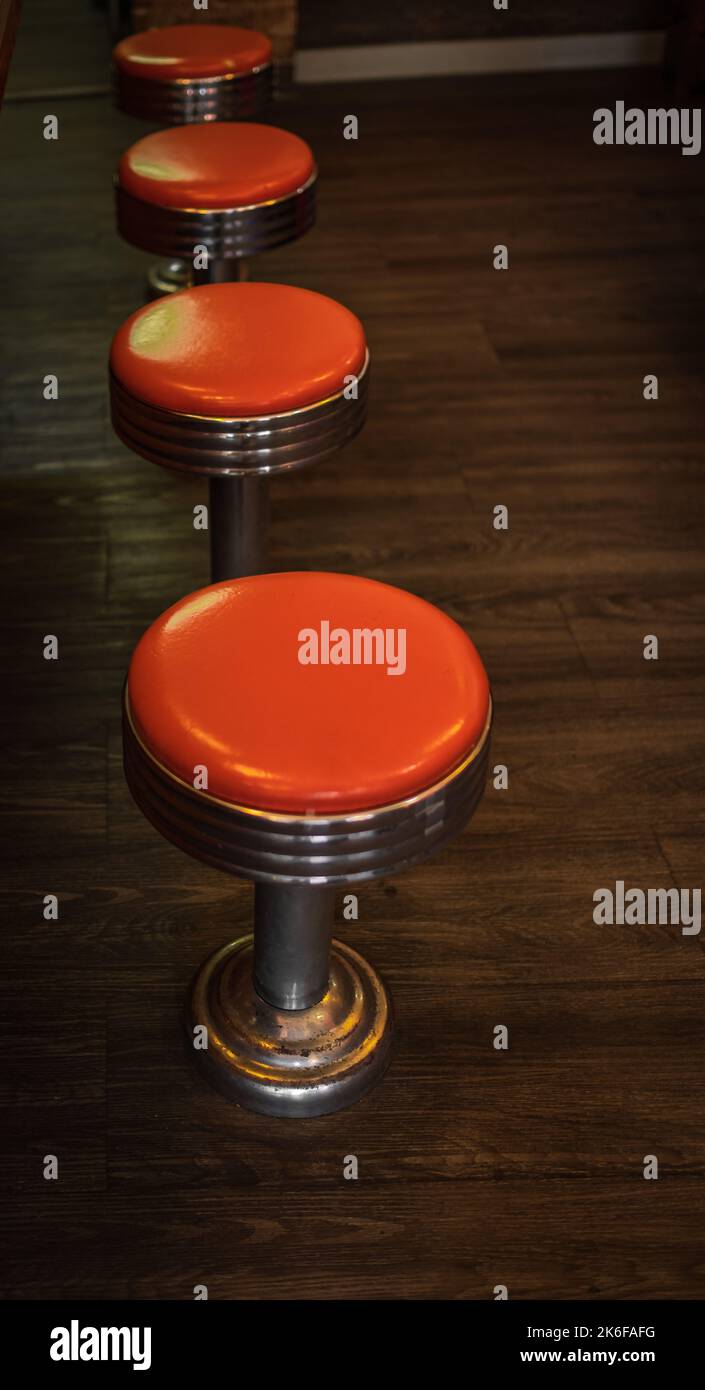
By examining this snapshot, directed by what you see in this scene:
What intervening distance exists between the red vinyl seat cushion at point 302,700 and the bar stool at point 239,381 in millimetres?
443

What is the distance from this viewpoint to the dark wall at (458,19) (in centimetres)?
607

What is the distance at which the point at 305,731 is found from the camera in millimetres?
1484

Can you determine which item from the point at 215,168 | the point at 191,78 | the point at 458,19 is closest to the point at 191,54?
the point at 191,78

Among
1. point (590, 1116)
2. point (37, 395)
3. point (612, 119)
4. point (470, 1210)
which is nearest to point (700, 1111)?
point (590, 1116)

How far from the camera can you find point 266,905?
184 centimetres

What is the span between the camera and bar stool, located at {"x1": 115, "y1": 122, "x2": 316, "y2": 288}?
2762 mm

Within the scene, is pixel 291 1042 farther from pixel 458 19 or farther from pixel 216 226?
pixel 458 19

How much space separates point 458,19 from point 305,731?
5.49 m

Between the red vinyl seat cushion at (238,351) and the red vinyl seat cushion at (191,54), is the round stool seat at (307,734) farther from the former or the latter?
the red vinyl seat cushion at (191,54)

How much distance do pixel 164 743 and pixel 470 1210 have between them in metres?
0.72

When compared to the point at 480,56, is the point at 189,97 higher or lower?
higher

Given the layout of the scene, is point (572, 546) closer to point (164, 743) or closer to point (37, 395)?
point (37, 395)

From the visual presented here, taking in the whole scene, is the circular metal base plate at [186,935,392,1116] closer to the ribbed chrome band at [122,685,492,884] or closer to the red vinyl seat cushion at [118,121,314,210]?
the ribbed chrome band at [122,685,492,884]
